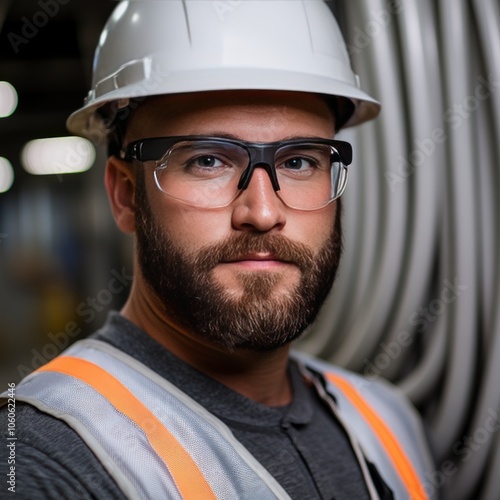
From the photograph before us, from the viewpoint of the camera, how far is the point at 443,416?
1.52 m

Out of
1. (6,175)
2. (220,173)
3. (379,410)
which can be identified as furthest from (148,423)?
(6,175)

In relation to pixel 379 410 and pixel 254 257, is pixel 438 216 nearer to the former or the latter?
pixel 379 410

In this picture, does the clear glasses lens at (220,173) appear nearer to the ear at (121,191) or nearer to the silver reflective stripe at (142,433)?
the ear at (121,191)

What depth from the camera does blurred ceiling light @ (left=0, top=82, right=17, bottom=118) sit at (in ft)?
11.0

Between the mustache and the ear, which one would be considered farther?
the ear

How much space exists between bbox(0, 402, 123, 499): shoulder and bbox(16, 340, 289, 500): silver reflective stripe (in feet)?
0.05

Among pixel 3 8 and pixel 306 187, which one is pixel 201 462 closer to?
pixel 306 187

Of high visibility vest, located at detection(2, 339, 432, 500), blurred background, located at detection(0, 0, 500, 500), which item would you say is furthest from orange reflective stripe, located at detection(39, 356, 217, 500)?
blurred background, located at detection(0, 0, 500, 500)

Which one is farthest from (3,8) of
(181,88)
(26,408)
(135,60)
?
(26,408)

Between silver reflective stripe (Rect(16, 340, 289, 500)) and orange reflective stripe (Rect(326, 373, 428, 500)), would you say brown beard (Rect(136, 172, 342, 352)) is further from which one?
orange reflective stripe (Rect(326, 373, 428, 500))

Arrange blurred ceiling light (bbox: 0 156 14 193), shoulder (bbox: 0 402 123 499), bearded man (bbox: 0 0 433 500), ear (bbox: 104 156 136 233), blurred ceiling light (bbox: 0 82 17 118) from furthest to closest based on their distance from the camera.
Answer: blurred ceiling light (bbox: 0 156 14 193) < blurred ceiling light (bbox: 0 82 17 118) < ear (bbox: 104 156 136 233) < bearded man (bbox: 0 0 433 500) < shoulder (bbox: 0 402 123 499)

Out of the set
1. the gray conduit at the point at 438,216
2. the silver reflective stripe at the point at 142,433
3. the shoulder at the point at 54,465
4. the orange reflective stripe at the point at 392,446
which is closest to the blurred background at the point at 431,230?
the gray conduit at the point at 438,216

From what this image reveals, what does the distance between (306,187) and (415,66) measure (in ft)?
1.67

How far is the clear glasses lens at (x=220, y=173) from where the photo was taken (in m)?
1.06
